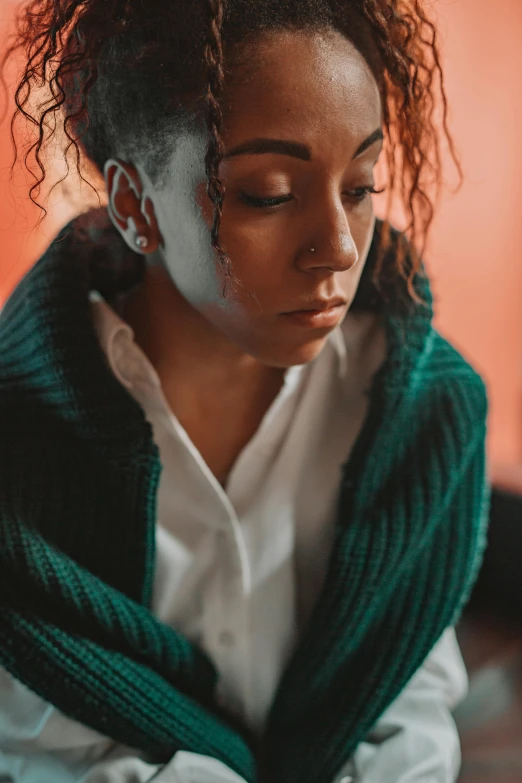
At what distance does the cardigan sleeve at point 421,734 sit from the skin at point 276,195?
0.37m

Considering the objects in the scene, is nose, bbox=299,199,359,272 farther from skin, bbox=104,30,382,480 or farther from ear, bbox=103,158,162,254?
ear, bbox=103,158,162,254

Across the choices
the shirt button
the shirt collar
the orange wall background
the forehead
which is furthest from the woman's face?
the orange wall background

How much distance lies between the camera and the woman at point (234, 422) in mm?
522

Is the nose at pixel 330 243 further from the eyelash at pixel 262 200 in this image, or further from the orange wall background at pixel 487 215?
the orange wall background at pixel 487 215

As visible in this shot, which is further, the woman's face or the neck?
the neck

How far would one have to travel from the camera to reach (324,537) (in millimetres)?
716

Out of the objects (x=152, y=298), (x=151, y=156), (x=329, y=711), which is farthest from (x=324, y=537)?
(x=151, y=156)

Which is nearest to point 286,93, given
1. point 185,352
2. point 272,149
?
point 272,149

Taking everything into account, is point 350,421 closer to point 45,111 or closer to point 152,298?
point 152,298

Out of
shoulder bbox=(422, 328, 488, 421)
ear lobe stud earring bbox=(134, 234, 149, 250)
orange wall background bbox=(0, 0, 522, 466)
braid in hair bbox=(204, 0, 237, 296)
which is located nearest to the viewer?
braid in hair bbox=(204, 0, 237, 296)

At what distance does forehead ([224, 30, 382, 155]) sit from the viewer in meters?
0.50

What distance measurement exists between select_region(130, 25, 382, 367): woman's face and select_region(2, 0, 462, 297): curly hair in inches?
0.6

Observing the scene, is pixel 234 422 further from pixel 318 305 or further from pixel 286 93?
pixel 286 93

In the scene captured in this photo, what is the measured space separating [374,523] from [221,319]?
24cm
